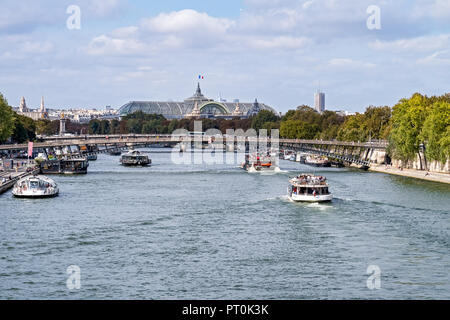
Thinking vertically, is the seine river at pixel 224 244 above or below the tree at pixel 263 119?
below

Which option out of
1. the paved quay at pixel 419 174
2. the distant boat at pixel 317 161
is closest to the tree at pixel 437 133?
the paved quay at pixel 419 174

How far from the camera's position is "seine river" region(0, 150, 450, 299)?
2388 cm

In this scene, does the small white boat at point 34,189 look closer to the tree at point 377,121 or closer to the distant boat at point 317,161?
the distant boat at point 317,161

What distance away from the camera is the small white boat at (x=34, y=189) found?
4506 cm

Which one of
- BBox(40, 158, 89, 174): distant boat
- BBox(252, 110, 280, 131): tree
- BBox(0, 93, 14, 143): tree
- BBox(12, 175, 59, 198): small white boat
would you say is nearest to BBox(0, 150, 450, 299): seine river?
BBox(12, 175, 59, 198): small white boat

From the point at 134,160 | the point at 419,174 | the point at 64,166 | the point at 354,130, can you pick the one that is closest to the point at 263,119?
the point at 354,130

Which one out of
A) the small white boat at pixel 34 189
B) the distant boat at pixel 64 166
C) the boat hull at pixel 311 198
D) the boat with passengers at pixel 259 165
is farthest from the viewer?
the boat with passengers at pixel 259 165

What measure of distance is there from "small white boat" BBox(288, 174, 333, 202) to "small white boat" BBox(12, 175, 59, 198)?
1309 centimetres

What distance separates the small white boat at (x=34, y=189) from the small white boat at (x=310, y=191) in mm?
13088

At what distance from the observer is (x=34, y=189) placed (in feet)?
149

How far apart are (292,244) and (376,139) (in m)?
59.4

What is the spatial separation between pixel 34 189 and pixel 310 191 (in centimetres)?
1469

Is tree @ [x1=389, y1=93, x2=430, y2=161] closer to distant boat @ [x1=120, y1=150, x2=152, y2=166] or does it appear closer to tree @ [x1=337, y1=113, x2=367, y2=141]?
tree @ [x1=337, y1=113, x2=367, y2=141]
